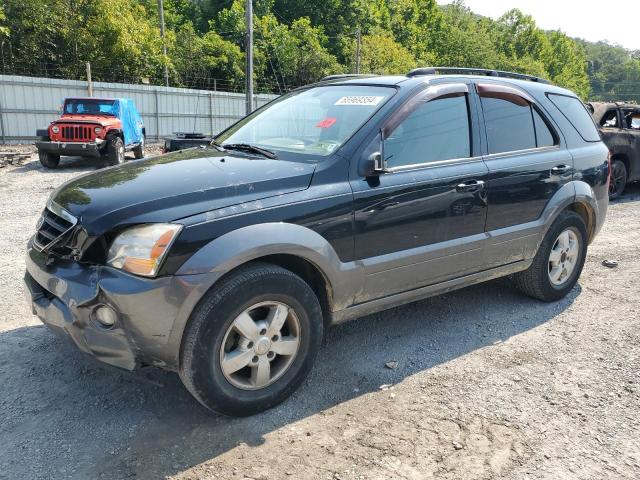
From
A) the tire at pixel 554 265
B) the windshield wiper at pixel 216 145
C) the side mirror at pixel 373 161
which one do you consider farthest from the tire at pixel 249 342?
the tire at pixel 554 265

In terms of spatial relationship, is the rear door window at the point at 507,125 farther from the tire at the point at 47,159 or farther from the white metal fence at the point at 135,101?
the white metal fence at the point at 135,101

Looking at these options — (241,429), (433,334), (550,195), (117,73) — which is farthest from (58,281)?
(117,73)

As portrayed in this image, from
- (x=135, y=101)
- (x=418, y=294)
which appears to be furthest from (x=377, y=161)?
(x=135, y=101)

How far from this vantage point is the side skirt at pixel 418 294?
11.2 feet

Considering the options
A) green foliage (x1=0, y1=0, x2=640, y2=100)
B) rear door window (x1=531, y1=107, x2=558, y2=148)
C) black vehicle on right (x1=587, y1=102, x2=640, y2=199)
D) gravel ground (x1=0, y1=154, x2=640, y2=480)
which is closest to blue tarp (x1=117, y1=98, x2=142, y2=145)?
green foliage (x1=0, y1=0, x2=640, y2=100)

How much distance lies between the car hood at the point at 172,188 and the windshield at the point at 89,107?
470 inches

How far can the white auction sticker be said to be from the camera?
3.64 m

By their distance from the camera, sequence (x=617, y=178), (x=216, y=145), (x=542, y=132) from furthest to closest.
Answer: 1. (x=617, y=178)
2. (x=542, y=132)
3. (x=216, y=145)

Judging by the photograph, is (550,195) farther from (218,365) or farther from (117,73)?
(117,73)

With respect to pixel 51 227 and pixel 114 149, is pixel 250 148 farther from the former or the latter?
pixel 114 149

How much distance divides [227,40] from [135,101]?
61.4ft

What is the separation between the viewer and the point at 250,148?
3721 mm

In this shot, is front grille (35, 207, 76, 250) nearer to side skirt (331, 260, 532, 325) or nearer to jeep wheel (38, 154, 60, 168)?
side skirt (331, 260, 532, 325)

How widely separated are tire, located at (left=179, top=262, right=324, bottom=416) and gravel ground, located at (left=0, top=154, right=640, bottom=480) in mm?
157
